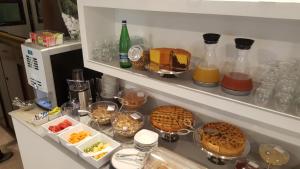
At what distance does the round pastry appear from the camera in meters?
0.94

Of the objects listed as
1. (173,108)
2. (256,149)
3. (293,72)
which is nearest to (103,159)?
(173,108)

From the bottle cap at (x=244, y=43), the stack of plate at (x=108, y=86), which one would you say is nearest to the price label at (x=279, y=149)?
the bottle cap at (x=244, y=43)

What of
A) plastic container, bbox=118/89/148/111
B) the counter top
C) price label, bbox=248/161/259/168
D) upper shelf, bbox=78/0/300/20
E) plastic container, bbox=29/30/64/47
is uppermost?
upper shelf, bbox=78/0/300/20

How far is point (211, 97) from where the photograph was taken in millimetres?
857

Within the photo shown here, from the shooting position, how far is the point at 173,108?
1220mm

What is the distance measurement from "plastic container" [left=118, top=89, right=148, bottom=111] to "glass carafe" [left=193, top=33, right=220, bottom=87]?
0.46 metres

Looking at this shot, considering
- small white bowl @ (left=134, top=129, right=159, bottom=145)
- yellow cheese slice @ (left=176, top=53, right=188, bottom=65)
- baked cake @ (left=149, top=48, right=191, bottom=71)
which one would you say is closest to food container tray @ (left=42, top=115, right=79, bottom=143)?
small white bowl @ (left=134, top=129, right=159, bottom=145)

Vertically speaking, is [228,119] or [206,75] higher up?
[206,75]

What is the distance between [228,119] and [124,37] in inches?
28.0

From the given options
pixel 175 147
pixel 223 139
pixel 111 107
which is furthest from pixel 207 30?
pixel 111 107

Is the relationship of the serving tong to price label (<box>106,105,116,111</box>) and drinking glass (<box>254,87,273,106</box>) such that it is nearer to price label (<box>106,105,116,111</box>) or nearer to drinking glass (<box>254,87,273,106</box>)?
price label (<box>106,105,116,111</box>)

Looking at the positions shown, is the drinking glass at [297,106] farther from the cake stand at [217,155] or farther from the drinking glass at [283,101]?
the cake stand at [217,155]

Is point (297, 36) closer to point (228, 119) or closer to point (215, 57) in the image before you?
point (215, 57)

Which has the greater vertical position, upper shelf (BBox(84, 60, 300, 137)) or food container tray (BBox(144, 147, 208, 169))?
upper shelf (BBox(84, 60, 300, 137))
